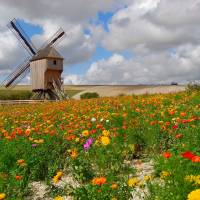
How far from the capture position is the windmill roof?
48.5 metres

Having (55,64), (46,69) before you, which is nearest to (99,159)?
(46,69)

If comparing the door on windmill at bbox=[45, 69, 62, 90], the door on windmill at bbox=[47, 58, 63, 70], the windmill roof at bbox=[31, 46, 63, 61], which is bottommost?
the door on windmill at bbox=[45, 69, 62, 90]

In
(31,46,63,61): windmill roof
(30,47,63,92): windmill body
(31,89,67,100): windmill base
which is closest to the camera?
(30,47,63,92): windmill body

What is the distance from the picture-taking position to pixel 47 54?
48.5 metres

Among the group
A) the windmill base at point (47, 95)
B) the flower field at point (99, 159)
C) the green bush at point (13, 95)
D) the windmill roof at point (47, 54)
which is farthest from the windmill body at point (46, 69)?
the flower field at point (99, 159)

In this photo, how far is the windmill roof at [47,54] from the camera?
48.5 meters

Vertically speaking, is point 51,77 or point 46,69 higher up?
point 46,69

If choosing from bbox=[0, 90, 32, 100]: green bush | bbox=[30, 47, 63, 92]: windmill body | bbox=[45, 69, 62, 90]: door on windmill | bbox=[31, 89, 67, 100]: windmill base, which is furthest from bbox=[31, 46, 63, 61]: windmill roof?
bbox=[0, 90, 32, 100]: green bush

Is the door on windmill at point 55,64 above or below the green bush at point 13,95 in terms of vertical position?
above

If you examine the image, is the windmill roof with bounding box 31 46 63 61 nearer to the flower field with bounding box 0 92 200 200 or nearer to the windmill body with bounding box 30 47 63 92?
the windmill body with bounding box 30 47 63 92

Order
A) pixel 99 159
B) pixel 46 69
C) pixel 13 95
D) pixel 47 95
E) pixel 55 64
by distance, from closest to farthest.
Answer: pixel 99 159
pixel 46 69
pixel 55 64
pixel 47 95
pixel 13 95

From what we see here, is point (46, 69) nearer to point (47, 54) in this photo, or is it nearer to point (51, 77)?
point (51, 77)

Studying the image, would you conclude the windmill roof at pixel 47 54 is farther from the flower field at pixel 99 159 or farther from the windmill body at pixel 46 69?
the flower field at pixel 99 159

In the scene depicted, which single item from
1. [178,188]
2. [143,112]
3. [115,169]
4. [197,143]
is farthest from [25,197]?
[143,112]
